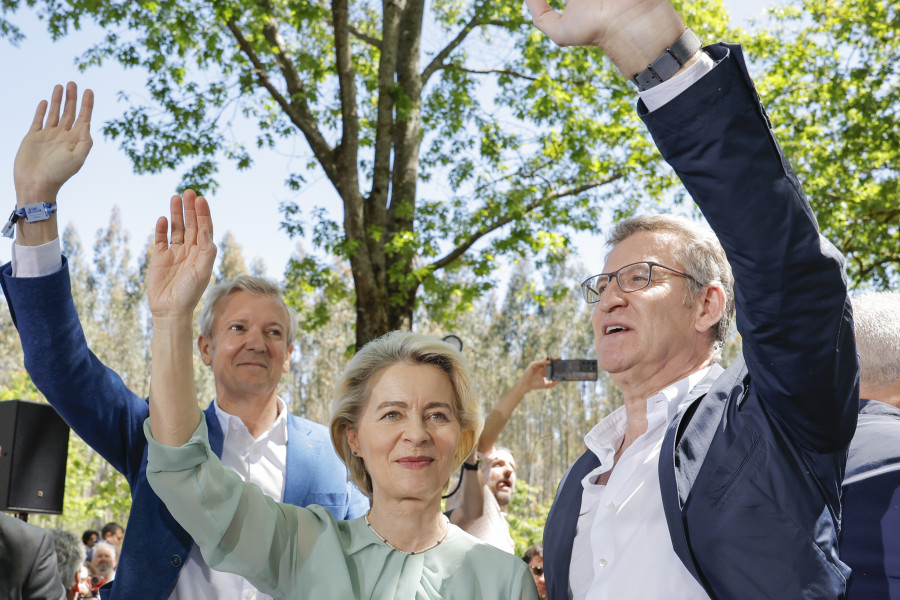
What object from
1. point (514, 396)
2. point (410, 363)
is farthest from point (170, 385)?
point (514, 396)

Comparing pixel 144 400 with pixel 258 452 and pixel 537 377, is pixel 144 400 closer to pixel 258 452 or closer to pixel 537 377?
pixel 258 452

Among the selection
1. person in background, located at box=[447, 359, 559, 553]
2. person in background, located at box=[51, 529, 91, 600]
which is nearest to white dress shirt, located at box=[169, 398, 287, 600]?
person in background, located at box=[447, 359, 559, 553]

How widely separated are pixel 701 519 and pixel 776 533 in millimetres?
143

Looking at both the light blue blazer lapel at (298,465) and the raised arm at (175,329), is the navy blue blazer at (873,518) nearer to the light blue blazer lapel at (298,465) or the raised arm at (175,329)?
the raised arm at (175,329)

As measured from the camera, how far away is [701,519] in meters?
1.69

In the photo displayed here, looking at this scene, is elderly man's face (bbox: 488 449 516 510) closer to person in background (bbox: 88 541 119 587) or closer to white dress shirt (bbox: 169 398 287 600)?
white dress shirt (bbox: 169 398 287 600)

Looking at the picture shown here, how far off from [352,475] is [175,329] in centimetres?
83

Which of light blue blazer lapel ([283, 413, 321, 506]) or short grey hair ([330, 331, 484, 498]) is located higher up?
short grey hair ([330, 331, 484, 498])

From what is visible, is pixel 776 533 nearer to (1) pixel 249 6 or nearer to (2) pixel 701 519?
(2) pixel 701 519

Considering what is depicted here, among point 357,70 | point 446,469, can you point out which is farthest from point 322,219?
point 446,469

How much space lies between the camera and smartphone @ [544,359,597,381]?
5255mm

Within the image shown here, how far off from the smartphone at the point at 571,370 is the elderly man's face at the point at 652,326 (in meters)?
2.84

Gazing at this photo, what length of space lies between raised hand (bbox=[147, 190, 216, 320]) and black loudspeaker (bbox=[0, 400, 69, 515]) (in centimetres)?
254

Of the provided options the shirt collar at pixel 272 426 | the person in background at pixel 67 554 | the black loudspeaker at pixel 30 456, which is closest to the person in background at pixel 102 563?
the person in background at pixel 67 554
